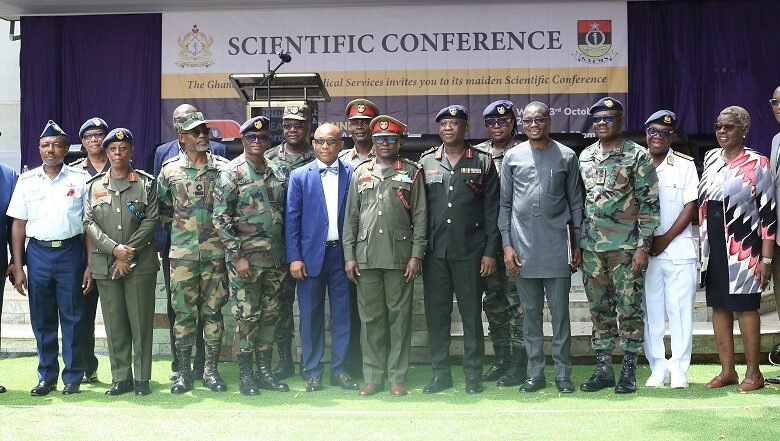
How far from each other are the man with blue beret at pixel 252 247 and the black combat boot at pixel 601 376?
190cm

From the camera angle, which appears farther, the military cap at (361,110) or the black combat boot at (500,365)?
the military cap at (361,110)

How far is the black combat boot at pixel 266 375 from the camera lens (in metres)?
5.98

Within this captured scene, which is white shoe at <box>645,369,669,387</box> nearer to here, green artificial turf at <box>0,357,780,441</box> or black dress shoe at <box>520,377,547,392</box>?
green artificial turf at <box>0,357,780,441</box>

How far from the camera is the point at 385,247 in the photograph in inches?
229

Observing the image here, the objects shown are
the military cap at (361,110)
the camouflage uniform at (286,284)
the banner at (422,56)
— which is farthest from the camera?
the banner at (422,56)

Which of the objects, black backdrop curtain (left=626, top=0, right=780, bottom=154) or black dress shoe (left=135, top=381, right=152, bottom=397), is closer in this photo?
black dress shoe (left=135, top=381, right=152, bottom=397)

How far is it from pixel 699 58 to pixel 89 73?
8.56m

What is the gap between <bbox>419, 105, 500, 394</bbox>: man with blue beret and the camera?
5887mm

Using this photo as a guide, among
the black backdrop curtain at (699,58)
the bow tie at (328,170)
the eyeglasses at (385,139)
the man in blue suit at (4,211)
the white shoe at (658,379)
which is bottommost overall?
the white shoe at (658,379)

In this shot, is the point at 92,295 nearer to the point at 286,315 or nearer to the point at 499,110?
the point at 286,315

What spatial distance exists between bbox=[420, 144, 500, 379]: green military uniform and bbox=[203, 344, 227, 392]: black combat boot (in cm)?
138

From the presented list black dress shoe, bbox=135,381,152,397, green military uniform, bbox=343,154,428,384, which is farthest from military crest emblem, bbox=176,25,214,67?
black dress shoe, bbox=135,381,152,397

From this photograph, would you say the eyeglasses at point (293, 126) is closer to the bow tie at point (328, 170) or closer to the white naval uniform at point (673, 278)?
the bow tie at point (328, 170)

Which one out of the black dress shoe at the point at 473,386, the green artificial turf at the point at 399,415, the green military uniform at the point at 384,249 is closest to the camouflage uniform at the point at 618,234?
the green artificial turf at the point at 399,415
